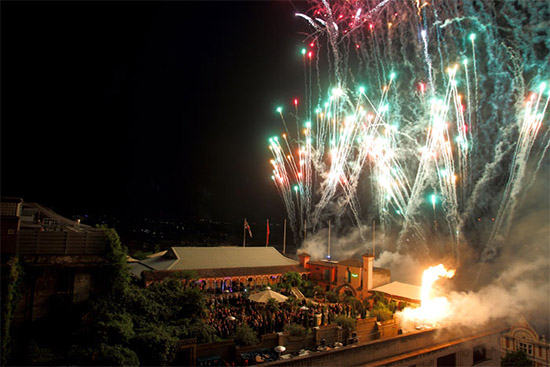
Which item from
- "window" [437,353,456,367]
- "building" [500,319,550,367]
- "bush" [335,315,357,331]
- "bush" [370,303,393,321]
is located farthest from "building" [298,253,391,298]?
"building" [500,319,550,367]

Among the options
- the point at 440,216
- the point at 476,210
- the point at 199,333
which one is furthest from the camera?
the point at 440,216

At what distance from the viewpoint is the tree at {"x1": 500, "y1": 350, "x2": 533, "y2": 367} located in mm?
18875

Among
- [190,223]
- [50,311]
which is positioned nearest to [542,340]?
[50,311]

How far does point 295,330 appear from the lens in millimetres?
14172

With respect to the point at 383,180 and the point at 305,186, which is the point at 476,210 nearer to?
the point at 383,180

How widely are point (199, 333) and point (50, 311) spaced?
492 centimetres

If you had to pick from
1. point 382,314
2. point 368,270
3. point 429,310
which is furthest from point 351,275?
point 382,314

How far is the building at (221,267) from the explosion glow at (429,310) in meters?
8.75

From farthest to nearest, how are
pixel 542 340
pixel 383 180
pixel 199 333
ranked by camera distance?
pixel 383 180 → pixel 542 340 → pixel 199 333

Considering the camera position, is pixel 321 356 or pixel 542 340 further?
pixel 542 340

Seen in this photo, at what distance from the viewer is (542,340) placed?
739 inches

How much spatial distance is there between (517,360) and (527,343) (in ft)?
3.67

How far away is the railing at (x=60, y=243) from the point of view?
438 inches

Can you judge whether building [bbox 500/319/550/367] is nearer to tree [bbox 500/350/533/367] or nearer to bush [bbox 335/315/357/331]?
tree [bbox 500/350/533/367]
